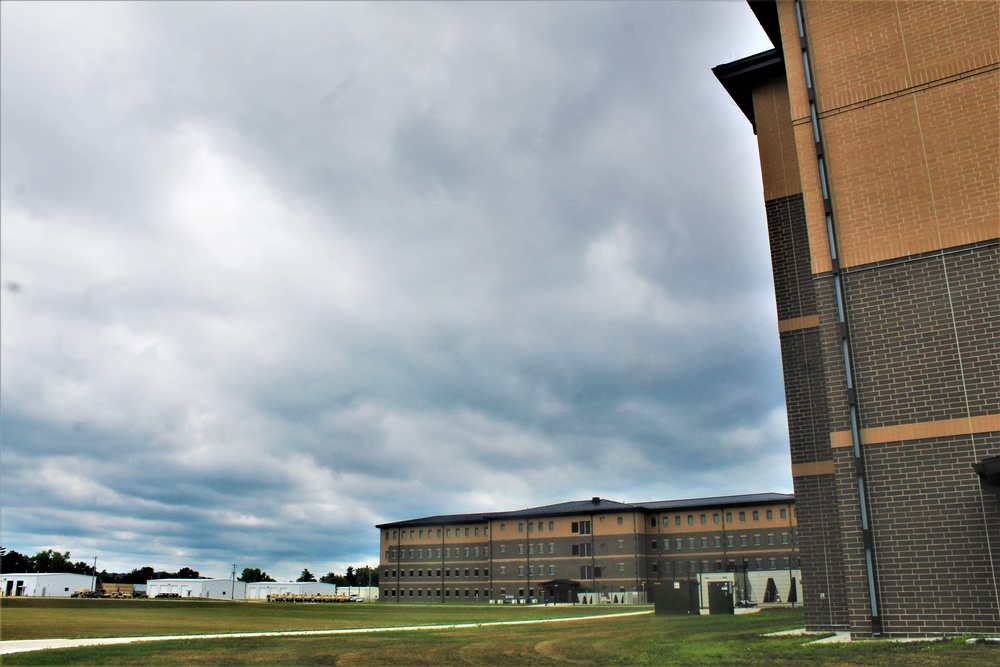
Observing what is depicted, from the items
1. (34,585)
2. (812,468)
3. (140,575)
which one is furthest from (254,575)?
(812,468)

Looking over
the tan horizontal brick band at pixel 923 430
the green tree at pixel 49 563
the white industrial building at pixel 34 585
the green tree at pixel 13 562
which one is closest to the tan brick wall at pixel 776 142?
the tan horizontal brick band at pixel 923 430

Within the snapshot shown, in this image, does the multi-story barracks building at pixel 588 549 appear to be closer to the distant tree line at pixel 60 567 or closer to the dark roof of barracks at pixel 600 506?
the dark roof of barracks at pixel 600 506

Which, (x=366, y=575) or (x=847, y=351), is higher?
(x=847, y=351)

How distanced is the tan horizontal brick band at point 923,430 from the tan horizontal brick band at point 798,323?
19.8 ft

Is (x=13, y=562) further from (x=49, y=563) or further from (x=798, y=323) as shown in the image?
(x=798, y=323)

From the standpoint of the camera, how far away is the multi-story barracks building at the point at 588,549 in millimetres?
93562

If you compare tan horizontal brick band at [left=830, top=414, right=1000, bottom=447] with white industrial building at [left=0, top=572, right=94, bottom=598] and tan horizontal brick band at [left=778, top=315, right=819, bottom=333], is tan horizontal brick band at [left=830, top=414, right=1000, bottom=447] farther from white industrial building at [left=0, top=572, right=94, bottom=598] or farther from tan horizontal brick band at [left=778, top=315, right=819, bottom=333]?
white industrial building at [left=0, top=572, right=94, bottom=598]

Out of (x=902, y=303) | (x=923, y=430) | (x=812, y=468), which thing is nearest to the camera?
(x=923, y=430)

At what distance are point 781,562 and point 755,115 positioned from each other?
7814cm

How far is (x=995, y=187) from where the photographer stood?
1786 cm

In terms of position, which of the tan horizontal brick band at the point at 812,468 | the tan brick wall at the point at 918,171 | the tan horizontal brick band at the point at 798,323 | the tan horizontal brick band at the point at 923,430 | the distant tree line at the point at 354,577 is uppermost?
the tan brick wall at the point at 918,171

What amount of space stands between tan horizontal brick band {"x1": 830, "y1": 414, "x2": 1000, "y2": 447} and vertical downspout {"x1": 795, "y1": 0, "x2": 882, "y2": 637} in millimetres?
247

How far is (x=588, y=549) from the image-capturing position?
101 meters

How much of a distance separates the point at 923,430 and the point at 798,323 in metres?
7.02
